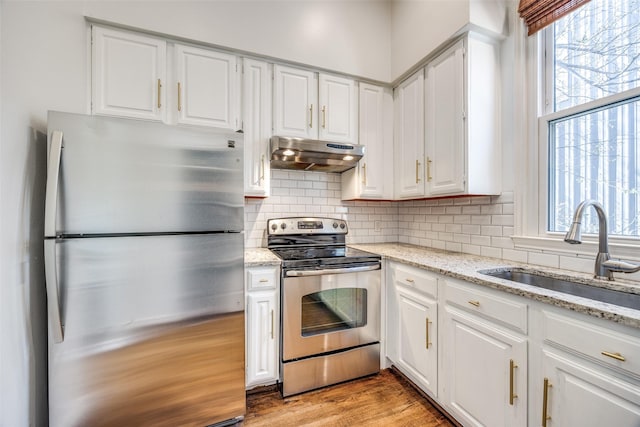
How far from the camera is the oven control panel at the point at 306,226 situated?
231cm

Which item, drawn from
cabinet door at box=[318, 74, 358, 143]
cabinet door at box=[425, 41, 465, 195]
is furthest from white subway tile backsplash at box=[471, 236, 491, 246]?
cabinet door at box=[318, 74, 358, 143]

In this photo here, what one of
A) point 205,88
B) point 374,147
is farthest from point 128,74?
point 374,147

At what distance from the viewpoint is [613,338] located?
Answer: 2.94ft

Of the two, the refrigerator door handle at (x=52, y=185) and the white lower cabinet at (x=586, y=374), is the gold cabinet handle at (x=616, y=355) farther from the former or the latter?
the refrigerator door handle at (x=52, y=185)

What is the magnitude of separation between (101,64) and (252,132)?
0.98 m

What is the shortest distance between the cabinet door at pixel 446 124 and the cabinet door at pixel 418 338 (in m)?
0.79

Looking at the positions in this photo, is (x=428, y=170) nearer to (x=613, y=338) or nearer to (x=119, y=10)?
(x=613, y=338)

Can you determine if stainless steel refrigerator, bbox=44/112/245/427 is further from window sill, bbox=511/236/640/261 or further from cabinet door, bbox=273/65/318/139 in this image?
window sill, bbox=511/236/640/261

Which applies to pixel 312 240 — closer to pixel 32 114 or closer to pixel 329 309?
pixel 329 309

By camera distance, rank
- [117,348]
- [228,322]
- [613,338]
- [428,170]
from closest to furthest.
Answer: [613,338] < [117,348] < [228,322] < [428,170]

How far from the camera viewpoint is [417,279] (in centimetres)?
175

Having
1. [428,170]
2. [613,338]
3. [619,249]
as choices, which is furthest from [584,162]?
[613,338]

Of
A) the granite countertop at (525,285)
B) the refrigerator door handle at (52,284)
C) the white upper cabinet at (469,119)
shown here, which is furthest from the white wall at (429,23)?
the refrigerator door handle at (52,284)

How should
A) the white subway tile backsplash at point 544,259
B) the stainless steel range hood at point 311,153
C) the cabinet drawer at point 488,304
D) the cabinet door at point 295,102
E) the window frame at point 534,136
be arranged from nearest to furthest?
the cabinet drawer at point 488,304, the white subway tile backsplash at point 544,259, the window frame at point 534,136, the stainless steel range hood at point 311,153, the cabinet door at point 295,102
